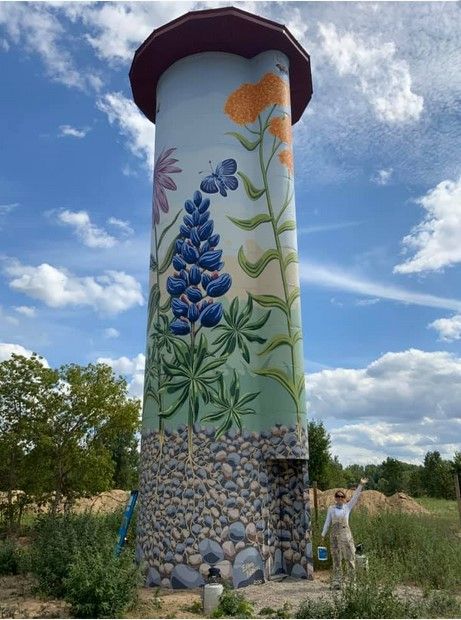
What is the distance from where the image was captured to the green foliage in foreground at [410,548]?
9711 mm

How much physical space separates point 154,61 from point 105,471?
12933 mm

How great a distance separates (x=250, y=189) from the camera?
42.4ft

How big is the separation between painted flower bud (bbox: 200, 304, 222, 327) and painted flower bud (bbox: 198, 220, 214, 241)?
1.50m

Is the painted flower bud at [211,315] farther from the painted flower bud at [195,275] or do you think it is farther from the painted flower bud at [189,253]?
the painted flower bud at [189,253]

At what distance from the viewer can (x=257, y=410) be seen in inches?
460

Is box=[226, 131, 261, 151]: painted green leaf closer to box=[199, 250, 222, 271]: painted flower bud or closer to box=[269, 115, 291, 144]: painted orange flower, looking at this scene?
box=[269, 115, 291, 144]: painted orange flower

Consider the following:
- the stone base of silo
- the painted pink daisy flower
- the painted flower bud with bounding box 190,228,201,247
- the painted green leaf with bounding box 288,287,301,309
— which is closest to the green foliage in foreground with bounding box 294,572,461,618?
the stone base of silo

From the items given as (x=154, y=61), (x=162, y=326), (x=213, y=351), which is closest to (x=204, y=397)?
(x=213, y=351)

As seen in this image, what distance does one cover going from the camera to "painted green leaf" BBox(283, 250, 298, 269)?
41.8ft

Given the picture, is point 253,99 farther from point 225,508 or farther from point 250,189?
point 225,508

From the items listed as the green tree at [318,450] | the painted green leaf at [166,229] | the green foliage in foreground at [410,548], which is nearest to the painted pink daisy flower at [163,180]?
the painted green leaf at [166,229]

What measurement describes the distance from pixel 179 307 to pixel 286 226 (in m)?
A: 3.00

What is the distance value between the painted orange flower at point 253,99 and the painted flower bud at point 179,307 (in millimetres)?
4249

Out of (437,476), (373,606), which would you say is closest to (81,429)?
(373,606)
